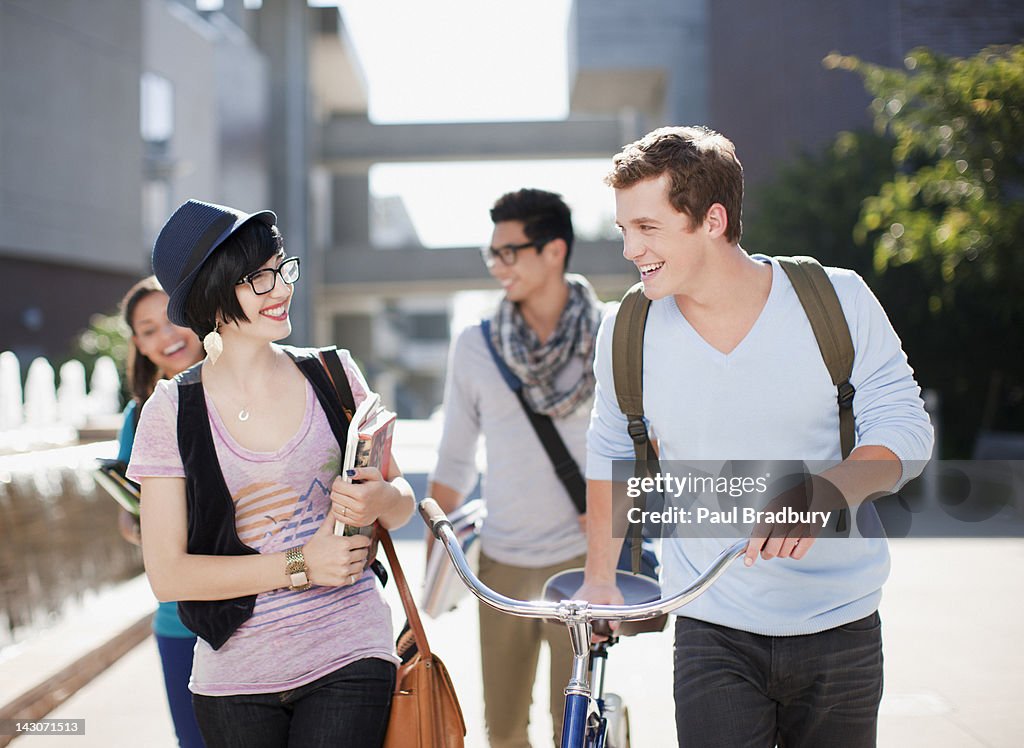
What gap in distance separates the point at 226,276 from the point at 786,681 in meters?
1.57

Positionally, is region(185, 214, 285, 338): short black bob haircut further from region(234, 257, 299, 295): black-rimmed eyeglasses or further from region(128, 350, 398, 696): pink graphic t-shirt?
region(128, 350, 398, 696): pink graphic t-shirt

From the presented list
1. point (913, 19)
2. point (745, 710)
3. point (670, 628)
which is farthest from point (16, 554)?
point (913, 19)

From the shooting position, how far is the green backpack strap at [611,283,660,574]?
2.90 m

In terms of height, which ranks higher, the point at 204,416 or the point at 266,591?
the point at 204,416

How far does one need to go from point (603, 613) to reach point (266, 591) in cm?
79

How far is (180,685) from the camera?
3805 millimetres

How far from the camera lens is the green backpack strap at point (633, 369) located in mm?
2902

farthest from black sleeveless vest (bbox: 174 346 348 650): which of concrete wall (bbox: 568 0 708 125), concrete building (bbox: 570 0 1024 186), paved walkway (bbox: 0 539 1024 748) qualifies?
concrete wall (bbox: 568 0 708 125)

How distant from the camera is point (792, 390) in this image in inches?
108

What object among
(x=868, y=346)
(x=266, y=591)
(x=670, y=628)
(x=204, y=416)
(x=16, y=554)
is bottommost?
(x=670, y=628)

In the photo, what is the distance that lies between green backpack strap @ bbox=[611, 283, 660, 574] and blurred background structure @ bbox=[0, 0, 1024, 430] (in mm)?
14931

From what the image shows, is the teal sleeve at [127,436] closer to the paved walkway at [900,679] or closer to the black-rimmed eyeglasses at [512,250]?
the black-rimmed eyeglasses at [512,250]

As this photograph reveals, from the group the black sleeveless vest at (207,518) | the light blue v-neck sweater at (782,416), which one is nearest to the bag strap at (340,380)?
the black sleeveless vest at (207,518)

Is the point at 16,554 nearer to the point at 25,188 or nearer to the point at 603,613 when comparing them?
the point at 603,613
